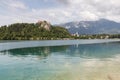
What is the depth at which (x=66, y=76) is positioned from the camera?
29656mm

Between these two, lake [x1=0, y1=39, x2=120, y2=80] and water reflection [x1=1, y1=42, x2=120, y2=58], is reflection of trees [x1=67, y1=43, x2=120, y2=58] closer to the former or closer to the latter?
water reflection [x1=1, y1=42, x2=120, y2=58]

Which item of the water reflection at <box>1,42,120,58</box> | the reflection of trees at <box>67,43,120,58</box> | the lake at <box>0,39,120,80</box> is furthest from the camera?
the water reflection at <box>1,42,120,58</box>

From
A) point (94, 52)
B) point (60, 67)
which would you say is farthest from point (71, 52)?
point (60, 67)

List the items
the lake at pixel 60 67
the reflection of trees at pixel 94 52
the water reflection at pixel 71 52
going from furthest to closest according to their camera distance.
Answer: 1. the water reflection at pixel 71 52
2. the reflection of trees at pixel 94 52
3. the lake at pixel 60 67

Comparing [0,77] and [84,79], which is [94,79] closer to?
[84,79]

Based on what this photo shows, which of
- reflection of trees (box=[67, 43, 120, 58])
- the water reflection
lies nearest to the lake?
reflection of trees (box=[67, 43, 120, 58])

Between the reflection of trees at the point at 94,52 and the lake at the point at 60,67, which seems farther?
the reflection of trees at the point at 94,52

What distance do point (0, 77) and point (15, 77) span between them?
7.28ft

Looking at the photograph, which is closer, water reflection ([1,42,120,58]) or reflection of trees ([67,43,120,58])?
reflection of trees ([67,43,120,58])

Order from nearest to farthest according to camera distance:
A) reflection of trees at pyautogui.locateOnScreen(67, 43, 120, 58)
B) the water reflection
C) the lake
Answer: the lake → reflection of trees at pyautogui.locateOnScreen(67, 43, 120, 58) → the water reflection

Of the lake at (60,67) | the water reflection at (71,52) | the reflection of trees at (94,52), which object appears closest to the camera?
the lake at (60,67)

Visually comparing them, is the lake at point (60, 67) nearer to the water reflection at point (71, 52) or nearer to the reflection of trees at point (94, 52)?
the reflection of trees at point (94, 52)

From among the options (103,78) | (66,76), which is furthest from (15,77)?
(103,78)

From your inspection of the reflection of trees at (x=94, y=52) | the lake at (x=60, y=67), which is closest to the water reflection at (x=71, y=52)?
the reflection of trees at (x=94, y=52)
